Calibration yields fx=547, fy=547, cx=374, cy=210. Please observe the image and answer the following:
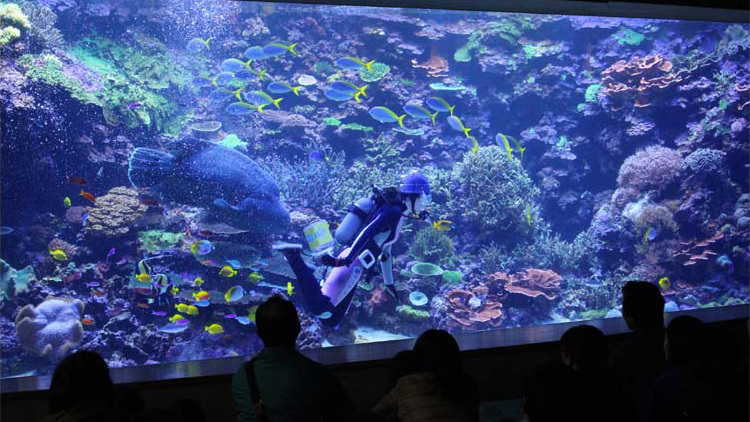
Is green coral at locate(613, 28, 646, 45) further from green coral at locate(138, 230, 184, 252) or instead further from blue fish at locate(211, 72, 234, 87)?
green coral at locate(138, 230, 184, 252)

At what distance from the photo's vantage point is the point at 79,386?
155 cm

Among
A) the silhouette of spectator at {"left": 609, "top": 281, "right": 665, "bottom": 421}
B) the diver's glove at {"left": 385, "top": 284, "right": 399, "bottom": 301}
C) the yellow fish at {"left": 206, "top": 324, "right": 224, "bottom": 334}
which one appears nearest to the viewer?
the silhouette of spectator at {"left": 609, "top": 281, "right": 665, "bottom": 421}

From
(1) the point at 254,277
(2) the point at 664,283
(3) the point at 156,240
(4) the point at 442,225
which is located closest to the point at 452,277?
(4) the point at 442,225

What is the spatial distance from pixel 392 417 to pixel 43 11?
6801mm

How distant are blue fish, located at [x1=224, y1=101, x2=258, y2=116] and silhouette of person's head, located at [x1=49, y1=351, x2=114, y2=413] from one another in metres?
5.88

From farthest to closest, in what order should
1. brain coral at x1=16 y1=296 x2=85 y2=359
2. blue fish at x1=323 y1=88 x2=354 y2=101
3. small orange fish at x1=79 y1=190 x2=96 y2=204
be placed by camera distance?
blue fish at x1=323 y1=88 x2=354 y2=101, small orange fish at x1=79 y1=190 x2=96 y2=204, brain coral at x1=16 y1=296 x2=85 y2=359

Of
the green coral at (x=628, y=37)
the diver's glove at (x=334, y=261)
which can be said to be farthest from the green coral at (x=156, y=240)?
the green coral at (x=628, y=37)

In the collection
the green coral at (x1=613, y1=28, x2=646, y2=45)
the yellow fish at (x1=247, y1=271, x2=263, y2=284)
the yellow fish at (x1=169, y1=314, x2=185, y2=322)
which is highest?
the green coral at (x1=613, y1=28, x2=646, y2=45)

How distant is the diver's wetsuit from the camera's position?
6.03m

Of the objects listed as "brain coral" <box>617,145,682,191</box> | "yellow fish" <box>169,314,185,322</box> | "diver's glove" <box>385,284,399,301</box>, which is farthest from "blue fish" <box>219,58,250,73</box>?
"brain coral" <box>617,145,682,191</box>

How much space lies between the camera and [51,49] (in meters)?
6.45

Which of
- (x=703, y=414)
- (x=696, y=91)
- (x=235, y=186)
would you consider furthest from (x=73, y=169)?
(x=696, y=91)

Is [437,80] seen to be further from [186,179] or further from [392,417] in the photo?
[392,417]

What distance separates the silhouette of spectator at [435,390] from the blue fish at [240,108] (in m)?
5.74
